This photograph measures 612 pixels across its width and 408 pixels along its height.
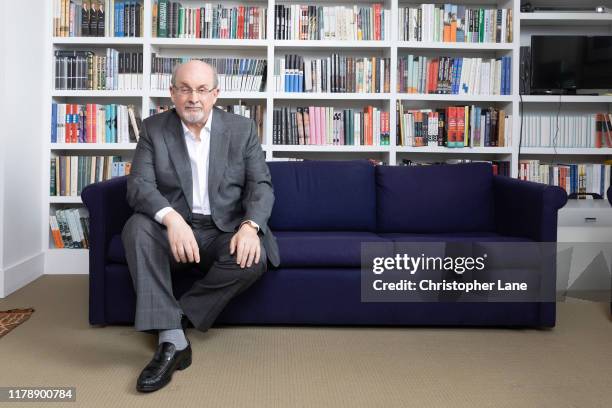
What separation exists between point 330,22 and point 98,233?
2.08 metres

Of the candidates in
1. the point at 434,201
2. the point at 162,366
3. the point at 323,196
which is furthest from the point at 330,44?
the point at 162,366

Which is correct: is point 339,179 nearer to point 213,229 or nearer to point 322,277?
point 322,277

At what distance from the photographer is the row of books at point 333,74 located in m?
3.95

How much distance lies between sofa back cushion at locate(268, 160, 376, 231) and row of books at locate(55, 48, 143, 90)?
1.23 m

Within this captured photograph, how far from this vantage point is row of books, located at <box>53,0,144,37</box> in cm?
389

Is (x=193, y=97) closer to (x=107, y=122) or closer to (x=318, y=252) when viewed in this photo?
(x=318, y=252)

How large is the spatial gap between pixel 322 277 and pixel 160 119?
0.93 m

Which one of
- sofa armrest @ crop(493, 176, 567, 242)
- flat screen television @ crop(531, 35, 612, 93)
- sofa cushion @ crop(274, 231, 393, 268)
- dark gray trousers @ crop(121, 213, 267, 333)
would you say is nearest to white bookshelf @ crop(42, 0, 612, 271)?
flat screen television @ crop(531, 35, 612, 93)

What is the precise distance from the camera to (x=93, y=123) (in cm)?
394

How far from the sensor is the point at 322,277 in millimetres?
2689

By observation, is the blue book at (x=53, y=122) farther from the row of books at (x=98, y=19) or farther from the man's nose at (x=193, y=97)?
the man's nose at (x=193, y=97)

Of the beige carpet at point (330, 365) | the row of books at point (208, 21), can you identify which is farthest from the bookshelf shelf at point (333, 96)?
the beige carpet at point (330, 365)

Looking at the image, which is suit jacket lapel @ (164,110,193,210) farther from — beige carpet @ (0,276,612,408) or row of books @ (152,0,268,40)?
row of books @ (152,0,268,40)

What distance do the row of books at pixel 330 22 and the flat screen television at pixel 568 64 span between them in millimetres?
995
